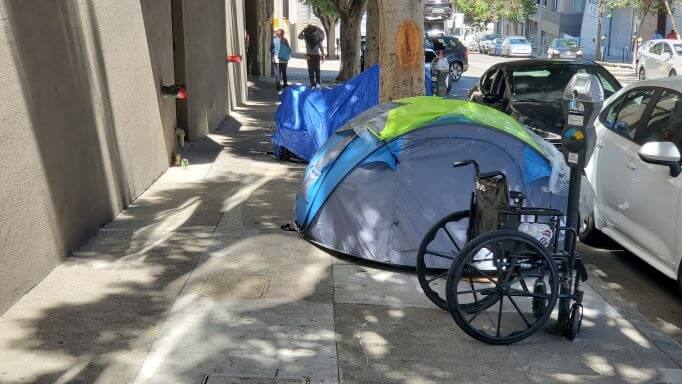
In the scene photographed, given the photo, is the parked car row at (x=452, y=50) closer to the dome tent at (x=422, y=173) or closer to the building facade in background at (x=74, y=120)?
the building facade in background at (x=74, y=120)

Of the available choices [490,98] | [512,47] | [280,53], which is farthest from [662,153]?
[512,47]

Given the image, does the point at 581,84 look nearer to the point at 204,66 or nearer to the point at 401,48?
the point at 401,48

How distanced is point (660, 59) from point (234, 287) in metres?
24.6

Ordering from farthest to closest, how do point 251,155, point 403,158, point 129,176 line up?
1. point 251,155
2. point 129,176
3. point 403,158

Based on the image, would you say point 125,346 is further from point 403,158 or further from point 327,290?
point 403,158

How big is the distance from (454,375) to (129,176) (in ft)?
17.0

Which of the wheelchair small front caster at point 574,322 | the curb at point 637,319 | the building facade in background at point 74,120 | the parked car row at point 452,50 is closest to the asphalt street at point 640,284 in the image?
the curb at point 637,319

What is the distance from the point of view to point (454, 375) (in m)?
5.18

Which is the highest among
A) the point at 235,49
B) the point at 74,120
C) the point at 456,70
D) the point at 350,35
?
the point at 74,120

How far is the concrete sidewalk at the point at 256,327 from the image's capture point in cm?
512

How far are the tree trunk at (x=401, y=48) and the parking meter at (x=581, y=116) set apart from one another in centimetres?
425

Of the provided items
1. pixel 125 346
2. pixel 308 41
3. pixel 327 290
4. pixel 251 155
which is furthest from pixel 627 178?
pixel 308 41

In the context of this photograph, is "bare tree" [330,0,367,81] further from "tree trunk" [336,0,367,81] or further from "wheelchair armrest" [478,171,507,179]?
"wheelchair armrest" [478,171,507,179]

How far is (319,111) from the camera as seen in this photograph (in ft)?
40.9
